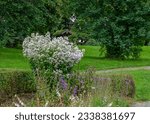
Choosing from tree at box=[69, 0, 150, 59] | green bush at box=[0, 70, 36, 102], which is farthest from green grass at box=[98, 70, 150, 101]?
tree at box=[69, 0, 150, 59]

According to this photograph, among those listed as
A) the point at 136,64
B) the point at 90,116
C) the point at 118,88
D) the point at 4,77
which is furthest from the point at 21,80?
the point at 136,64

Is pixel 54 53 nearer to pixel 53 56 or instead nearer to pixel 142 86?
pixel 53 56

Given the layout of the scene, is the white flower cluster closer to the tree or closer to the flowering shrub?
the flowering shrub

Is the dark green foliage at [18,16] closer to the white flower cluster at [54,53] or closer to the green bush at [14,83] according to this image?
the white flower cluster at [54,53]

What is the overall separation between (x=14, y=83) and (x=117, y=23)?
22.0 m

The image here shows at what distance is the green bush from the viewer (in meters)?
14.9

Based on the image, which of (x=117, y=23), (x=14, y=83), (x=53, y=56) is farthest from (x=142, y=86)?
(x=117, y=23)

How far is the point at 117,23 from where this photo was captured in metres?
36.8

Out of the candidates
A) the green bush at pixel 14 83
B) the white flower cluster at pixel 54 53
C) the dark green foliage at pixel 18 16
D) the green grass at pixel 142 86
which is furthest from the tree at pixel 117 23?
the green bush at pixel 14 83

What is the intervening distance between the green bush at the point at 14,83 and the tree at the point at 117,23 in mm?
20067

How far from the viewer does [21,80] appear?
1608 centimetres

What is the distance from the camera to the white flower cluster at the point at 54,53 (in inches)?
631

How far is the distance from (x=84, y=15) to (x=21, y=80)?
22.3 metres

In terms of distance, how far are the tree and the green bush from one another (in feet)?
65.8
